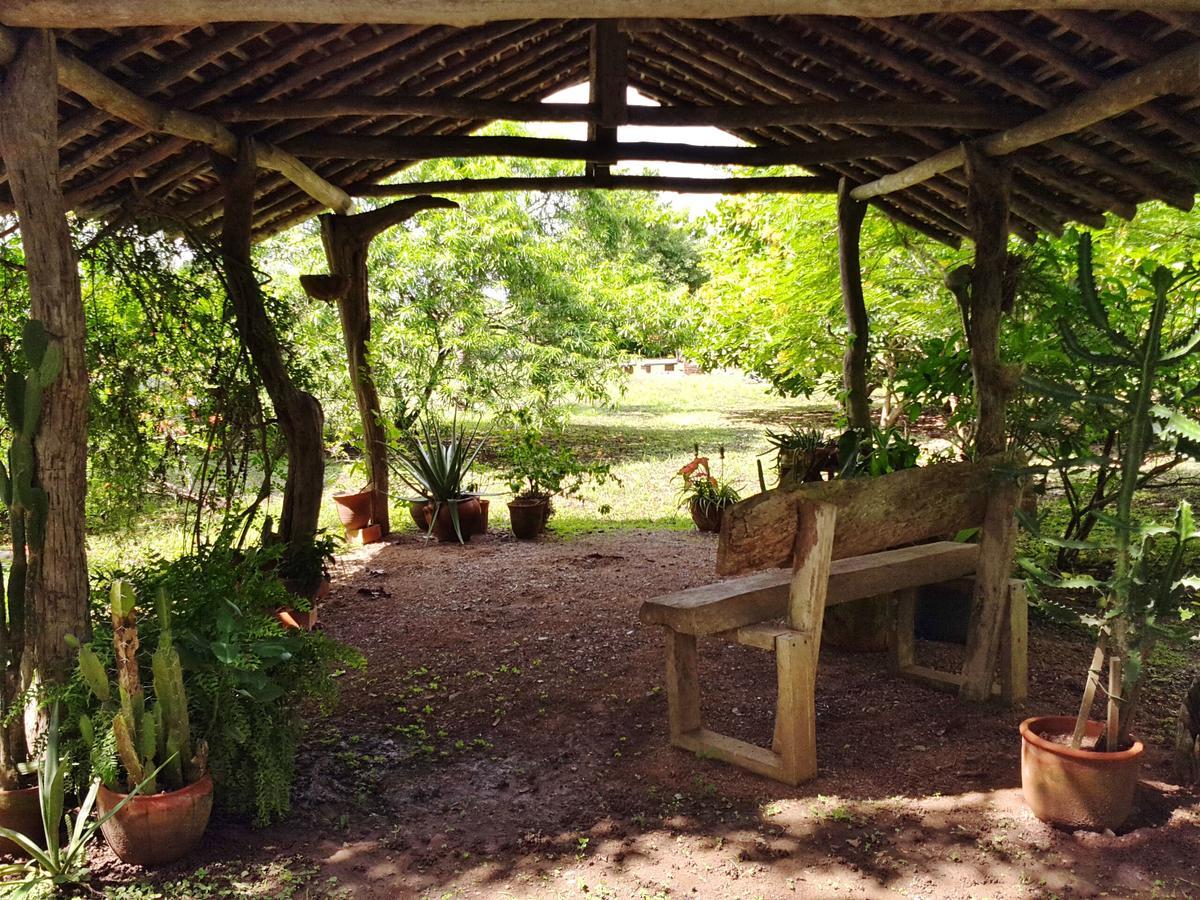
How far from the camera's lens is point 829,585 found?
383 cm

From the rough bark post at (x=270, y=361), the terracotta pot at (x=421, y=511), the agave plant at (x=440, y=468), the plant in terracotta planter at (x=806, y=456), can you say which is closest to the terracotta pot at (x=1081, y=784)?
the plant in terracotta planter at (x=806, y=456)

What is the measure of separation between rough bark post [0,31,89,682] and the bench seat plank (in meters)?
2.11

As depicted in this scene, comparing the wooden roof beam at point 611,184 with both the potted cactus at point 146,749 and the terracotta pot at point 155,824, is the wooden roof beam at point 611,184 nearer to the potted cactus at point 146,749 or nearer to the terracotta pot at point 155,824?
the potted cactus at point 146,749

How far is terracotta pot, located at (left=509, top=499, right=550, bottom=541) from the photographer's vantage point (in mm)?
8070

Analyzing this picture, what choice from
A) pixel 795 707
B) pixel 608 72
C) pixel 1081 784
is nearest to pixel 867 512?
pixel 795 707

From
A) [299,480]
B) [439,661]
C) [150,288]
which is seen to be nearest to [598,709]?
[439,661]

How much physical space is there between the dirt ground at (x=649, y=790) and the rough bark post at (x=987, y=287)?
1.24m

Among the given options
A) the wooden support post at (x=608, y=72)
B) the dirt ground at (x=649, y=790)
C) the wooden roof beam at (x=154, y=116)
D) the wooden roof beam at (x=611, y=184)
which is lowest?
the dirt ground at (x=649, y=790)

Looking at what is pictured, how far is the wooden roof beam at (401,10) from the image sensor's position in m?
3.00

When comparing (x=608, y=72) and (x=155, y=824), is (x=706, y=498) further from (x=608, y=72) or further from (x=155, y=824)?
(x=155, y=824)

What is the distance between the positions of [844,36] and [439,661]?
4.04 m

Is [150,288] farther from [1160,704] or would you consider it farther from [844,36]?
[1160,704]

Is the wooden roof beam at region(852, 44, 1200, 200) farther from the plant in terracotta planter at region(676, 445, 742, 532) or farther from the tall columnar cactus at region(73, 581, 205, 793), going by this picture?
the tall columnar cactus at region(73, 581, 205, 793)

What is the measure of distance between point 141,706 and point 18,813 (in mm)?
623
